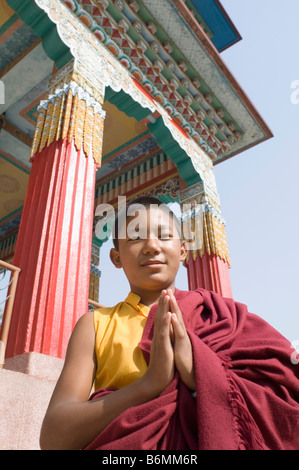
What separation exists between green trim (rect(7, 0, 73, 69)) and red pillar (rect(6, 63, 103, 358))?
0.64m

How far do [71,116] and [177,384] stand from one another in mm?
3552

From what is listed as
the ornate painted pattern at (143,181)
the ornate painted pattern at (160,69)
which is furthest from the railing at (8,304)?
the ornate painted pattern at (143,181)

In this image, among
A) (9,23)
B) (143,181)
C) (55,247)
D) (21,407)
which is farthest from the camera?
(143,181)

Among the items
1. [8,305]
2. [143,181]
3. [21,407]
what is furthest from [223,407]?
[143,181]

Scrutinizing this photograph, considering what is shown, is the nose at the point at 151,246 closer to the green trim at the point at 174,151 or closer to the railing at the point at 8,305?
the railing at the point at 8,305

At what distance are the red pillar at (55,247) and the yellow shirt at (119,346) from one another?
188 cm

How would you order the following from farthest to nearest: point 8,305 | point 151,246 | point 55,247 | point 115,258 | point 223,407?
point 55,247 → point 8,305 → point 115,258 → point 151,246 → point 223,407

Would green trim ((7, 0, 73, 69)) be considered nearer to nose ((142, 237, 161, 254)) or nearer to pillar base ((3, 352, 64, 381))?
pillar base ((3, 352, 64, 381))

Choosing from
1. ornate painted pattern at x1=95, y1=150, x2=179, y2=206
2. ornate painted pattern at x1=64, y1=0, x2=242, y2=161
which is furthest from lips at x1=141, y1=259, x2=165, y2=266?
ornate painted pattern at x1=95, y1=150, x2=179, y2=206

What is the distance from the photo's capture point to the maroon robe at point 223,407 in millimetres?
706

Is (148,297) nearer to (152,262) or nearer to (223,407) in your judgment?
(152,262)

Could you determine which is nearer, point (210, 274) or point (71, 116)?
point (71, 116)

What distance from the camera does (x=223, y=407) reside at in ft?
2.41

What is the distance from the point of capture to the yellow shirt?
2.87 ft
